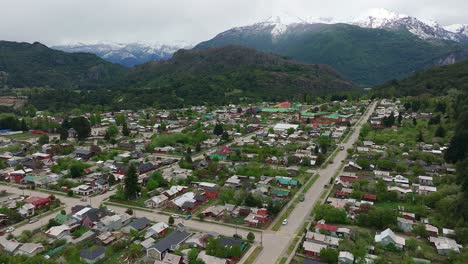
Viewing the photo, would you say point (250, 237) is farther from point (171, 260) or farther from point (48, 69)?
point (48, 69)

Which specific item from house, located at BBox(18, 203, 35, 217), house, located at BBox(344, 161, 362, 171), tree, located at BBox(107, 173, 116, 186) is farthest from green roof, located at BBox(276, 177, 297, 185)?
house, located at BBox(18, 203, 35, 217)

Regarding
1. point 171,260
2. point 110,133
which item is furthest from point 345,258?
point 110,133

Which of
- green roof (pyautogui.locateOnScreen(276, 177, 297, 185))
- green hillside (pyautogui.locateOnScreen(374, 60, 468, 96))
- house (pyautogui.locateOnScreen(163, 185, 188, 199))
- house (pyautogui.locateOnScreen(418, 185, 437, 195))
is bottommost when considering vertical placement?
house (pyautogui.locateOnScreen(163, 185, 188, 199))

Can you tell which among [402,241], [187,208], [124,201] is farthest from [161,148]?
[402,241]

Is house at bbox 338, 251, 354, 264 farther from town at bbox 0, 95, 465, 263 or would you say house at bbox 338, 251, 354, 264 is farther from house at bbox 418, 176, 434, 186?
house at bbox 418, 176, 434, 186

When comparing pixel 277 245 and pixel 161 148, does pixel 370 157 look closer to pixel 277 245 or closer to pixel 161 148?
pixel 277 245

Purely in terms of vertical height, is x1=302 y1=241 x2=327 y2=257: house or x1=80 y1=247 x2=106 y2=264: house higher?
x1=302 y1=241 x2=327 y2=257: house
